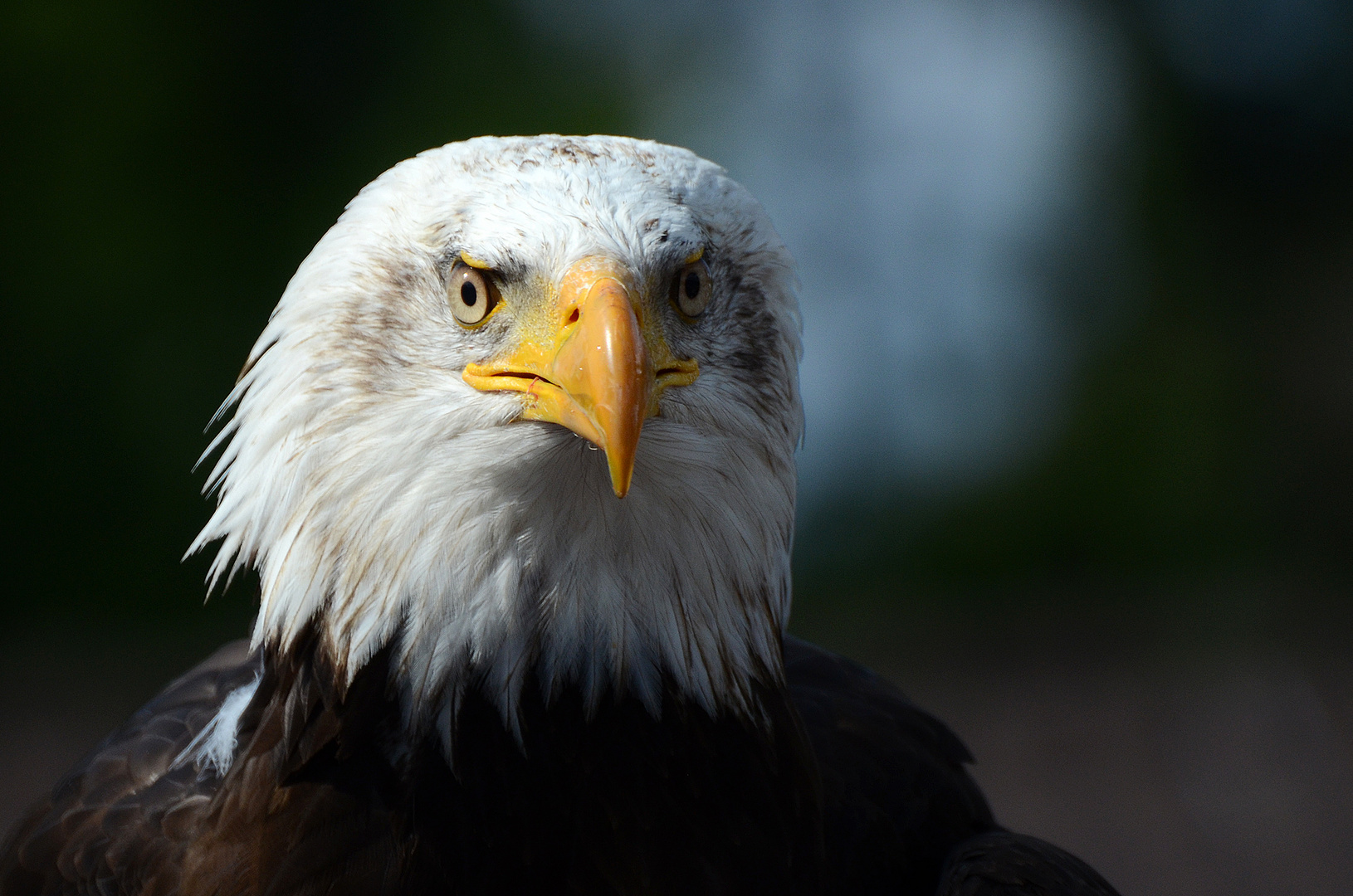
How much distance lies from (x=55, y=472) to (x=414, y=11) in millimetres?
3042

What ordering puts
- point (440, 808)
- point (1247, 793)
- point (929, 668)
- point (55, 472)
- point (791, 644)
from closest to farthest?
point (440, 808) < point (791, 644) < point (1247, 793) < point (55, 472) < point (929, 668)

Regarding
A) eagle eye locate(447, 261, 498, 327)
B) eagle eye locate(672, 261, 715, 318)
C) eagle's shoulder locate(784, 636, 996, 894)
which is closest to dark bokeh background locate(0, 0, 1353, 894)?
eagle's shoulder locate(784, 636, 996, 894)

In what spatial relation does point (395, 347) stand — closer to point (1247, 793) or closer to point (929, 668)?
point (1247, 793)

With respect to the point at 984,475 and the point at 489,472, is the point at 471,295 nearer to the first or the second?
the point at 489,472

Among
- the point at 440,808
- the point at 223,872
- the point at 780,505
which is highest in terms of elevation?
the point at 780,505

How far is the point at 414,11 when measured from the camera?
5.57 meters

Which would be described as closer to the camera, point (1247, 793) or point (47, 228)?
point (1247, 793)

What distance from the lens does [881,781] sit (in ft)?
6.17

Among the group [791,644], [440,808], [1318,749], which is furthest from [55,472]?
[1318,749]

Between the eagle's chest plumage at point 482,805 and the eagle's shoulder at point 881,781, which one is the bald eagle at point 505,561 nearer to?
the eagle's chest plumage at point 482,805


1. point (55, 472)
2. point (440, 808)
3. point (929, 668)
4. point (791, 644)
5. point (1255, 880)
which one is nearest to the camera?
point (440, 808)

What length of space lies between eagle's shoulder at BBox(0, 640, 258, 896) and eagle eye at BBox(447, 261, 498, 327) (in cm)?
78

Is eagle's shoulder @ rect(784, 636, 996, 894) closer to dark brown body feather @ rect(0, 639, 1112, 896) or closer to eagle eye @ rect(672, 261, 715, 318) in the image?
dark brown body feather @ rect(0, 639, 1112, 896)

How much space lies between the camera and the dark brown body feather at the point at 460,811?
4.38 ft
